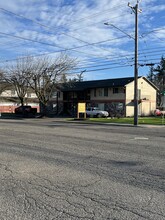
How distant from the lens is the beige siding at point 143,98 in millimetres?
50125

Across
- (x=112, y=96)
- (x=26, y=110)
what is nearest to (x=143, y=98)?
(x=112, y=96)

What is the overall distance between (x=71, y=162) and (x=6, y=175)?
2.16m

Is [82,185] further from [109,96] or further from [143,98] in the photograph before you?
[143,98]

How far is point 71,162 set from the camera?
28.0 feet

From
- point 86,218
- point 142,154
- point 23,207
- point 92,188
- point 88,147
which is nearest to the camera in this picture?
point 86,218

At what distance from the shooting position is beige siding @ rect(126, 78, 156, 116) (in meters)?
50.1

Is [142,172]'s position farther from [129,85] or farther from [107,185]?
[129,85]

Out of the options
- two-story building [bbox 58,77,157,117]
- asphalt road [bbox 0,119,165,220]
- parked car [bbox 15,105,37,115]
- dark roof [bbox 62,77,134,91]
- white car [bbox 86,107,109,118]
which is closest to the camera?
asphalt road [bbox 0,119,165,220]

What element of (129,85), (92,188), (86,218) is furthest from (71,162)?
(129,85)

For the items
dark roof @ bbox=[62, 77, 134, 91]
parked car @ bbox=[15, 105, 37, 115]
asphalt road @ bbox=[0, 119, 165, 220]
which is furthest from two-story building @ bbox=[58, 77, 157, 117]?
asphalt road @ bbox=[0, 119, 165, 220]

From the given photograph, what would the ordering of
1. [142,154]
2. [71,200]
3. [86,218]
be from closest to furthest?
[86,218] → [71,200] → [142,154]

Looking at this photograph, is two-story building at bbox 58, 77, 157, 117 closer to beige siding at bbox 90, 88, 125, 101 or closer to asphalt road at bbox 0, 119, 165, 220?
beige siding at bbox 90, 88, 125, 101

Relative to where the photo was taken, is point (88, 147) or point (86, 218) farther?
point (88, 147)

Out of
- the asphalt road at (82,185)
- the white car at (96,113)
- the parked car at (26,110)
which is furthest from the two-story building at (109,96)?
the asphalt road at (82,185)
